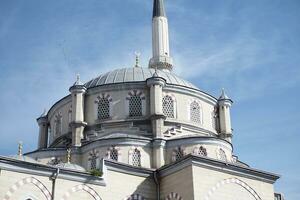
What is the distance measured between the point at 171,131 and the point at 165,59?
9211 millimetres

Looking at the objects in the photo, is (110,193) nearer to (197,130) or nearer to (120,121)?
(120,121)

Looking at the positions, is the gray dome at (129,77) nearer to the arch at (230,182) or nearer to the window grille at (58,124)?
the window grille at (58,124)

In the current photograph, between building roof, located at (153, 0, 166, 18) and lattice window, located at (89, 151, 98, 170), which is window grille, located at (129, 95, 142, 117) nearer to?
lattice window, located at (89, 151, 98, 170)

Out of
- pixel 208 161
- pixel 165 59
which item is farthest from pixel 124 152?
pixel 165 59

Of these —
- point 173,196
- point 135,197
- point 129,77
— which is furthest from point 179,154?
point 129,77

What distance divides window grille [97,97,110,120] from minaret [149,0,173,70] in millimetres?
7567

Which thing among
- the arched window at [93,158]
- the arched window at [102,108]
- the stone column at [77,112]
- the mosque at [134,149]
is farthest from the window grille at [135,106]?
the arched window at [93,158]

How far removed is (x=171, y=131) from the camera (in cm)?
2947

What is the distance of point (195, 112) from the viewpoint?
31297mm

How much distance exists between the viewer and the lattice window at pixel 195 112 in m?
31.0

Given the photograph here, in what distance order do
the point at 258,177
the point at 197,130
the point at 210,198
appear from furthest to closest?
the point at 197,130 < the point at 258,177 < the point at 210,198

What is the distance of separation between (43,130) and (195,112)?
406 inches

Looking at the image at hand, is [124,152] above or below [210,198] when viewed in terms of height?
above

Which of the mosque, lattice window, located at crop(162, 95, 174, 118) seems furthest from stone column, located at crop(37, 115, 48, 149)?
lattice window, located at crop(162, 95, 174, 118)
